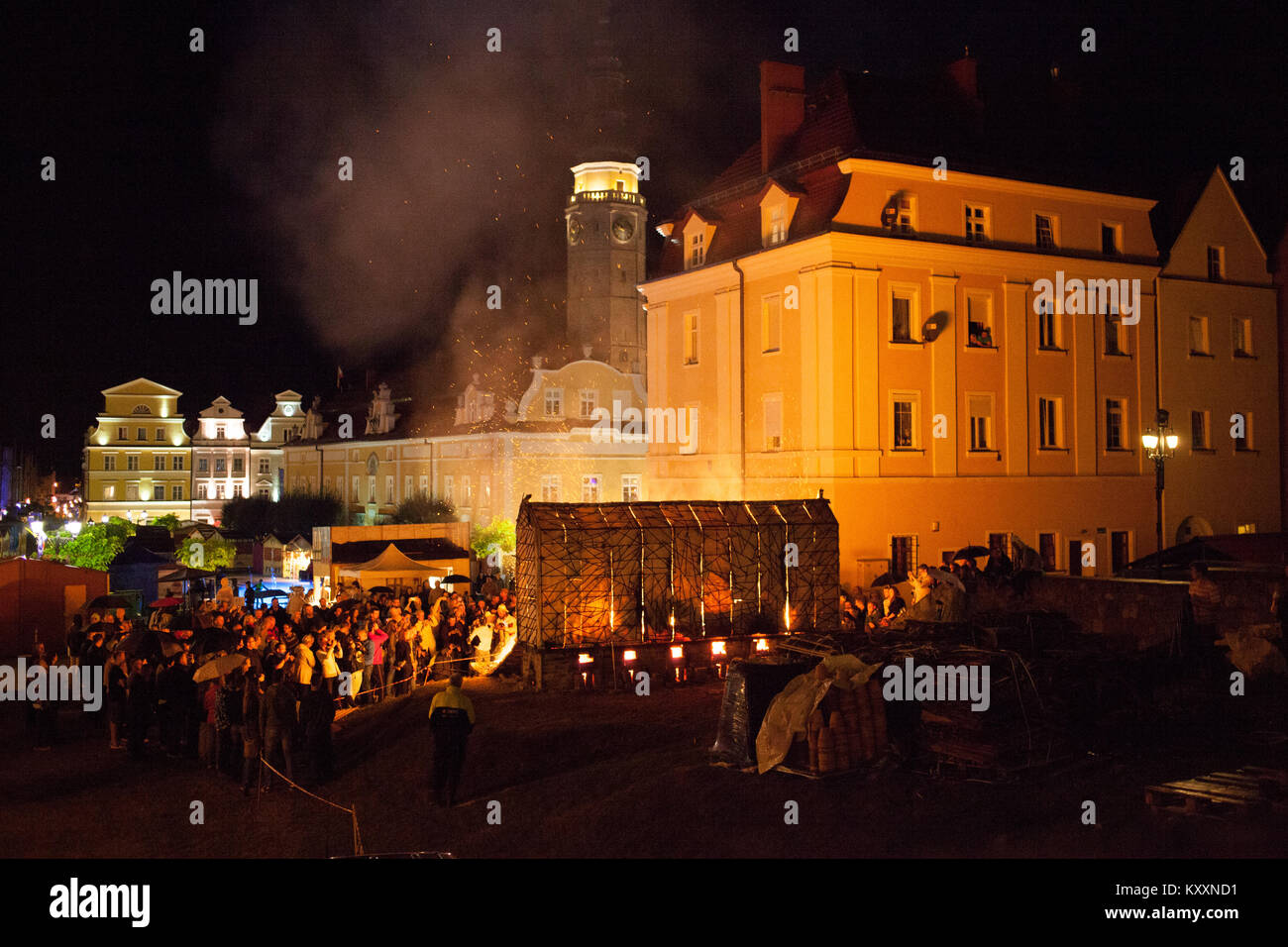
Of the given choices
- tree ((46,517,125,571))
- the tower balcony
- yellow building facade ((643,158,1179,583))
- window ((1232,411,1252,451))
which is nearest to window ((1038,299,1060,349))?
yellow building facade ((643,158,1179,583))

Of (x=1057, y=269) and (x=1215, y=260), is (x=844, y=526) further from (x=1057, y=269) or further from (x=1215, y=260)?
(x=1215, y=260)

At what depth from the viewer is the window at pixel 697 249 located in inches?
1343

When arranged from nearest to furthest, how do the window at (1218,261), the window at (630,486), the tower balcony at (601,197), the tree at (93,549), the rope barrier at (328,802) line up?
1. the rope barrier at (328,802)
2. the window at (1218,261)
3. the tree at (93,549)
4. the window at (630,486)
5. the tower balcony at (601,197)

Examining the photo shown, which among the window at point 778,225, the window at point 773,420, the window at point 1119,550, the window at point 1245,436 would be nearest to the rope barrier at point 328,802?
the window at point 773,420

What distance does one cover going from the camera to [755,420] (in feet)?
103

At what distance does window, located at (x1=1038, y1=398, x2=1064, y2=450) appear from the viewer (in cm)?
3222

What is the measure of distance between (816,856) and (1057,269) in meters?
25.4

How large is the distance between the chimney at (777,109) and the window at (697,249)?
8.93 ft

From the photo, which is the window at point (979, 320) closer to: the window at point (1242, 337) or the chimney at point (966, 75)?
the chimney at point (966, 75)

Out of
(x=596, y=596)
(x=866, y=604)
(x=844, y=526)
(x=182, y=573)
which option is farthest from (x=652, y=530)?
(x=182, y=573)

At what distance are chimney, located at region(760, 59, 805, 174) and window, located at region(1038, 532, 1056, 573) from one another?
13.3 meters

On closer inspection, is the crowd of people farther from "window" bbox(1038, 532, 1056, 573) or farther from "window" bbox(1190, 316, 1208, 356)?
"window" bbox(1190, 316, 1208, 356)

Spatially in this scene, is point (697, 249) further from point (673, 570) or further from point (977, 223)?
point (673, 570)
